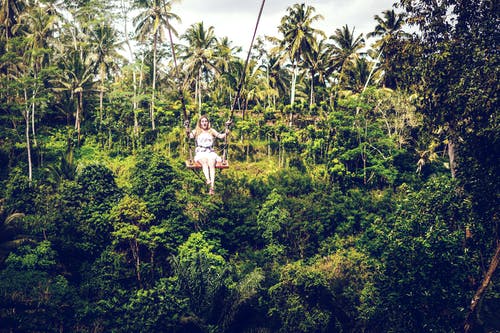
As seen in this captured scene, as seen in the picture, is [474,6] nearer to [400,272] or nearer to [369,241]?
[400,272]

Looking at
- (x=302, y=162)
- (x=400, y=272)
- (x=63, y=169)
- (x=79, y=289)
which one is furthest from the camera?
(x=302, y=162)

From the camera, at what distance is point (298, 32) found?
37000mm

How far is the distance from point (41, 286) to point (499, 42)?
1882 cm

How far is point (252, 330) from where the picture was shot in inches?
923

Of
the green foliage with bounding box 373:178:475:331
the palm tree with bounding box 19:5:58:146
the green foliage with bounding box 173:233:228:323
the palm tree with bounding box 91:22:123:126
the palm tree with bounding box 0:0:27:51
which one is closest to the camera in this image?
the green foliage with bounding box 373:178:475:331

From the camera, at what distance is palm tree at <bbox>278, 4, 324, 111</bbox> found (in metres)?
36.9

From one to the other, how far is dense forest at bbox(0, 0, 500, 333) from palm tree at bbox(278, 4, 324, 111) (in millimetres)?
115

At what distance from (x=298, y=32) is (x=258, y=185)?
41.9 ft

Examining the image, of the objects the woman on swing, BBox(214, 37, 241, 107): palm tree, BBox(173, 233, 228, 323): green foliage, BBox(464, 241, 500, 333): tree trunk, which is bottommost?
BBox(173, 233, 228, 323): green foliage

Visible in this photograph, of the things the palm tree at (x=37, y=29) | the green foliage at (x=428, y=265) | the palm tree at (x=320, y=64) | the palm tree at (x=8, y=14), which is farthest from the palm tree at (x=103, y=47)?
the green foliage at (x=428, y=265)

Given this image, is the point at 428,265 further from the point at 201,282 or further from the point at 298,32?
the point at 298,32

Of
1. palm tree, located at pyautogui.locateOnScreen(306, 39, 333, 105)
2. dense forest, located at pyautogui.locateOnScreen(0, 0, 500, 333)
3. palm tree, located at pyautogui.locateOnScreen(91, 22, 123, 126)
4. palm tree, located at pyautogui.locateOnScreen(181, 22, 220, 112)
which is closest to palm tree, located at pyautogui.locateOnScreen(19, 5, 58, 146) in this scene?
dense forest, located at pyautogui.locateOnScreen(0, 0, 500, 333)

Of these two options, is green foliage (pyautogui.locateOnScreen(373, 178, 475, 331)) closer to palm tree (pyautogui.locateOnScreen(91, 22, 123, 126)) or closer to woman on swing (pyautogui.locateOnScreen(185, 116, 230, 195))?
woman on swing (pyautogui.locateOnScreen(185, 116, 230, 195))

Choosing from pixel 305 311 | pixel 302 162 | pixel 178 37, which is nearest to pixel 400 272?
pixel 305 311
